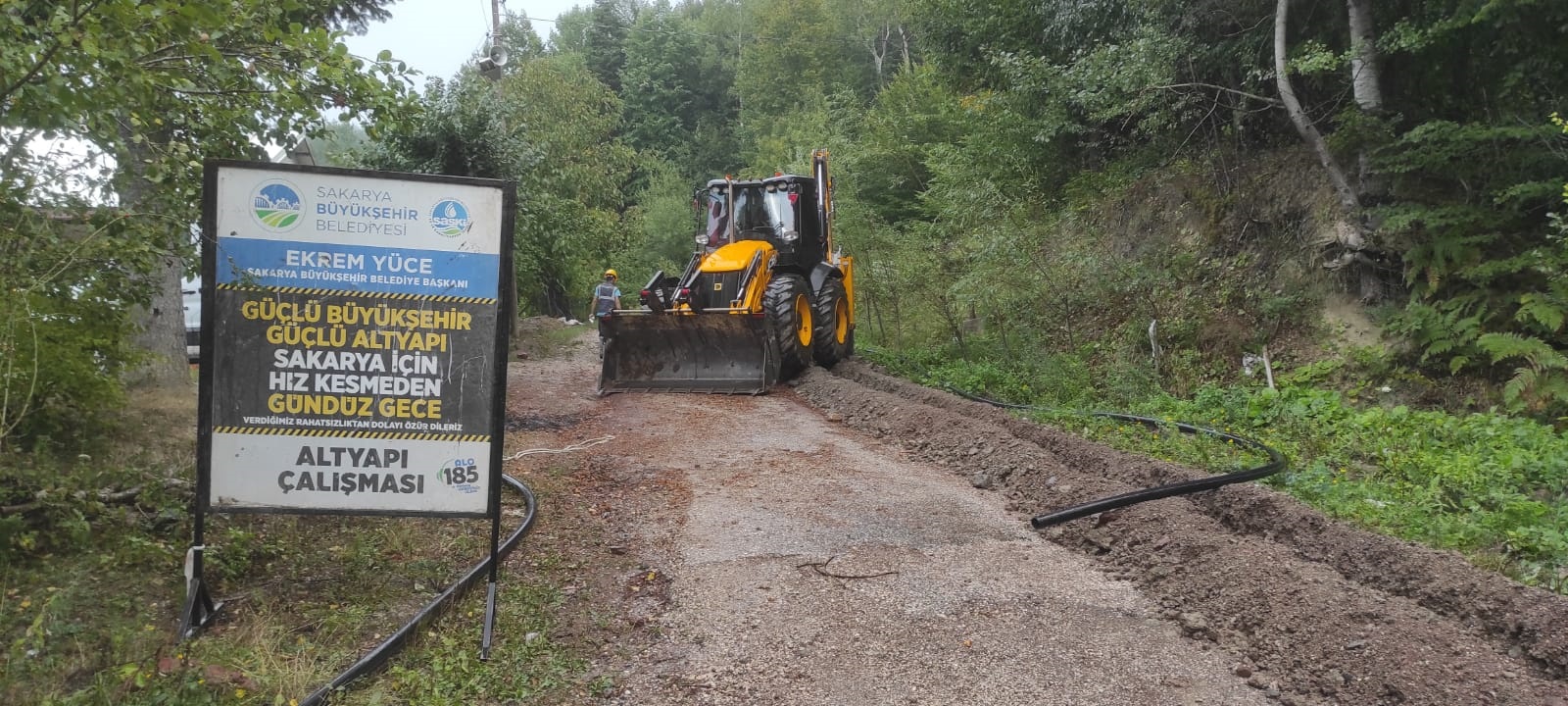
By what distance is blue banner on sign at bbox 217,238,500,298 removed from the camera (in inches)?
153

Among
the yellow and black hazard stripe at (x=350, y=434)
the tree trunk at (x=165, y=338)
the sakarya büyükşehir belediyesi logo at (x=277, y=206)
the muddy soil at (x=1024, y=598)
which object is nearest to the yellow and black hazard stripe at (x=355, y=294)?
the sakarya büyükşehir belediyesi logo at (x=277, y=206)

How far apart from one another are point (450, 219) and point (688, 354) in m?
7.39

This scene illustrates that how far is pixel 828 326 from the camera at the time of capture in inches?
500

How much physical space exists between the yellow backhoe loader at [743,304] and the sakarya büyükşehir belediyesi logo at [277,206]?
276 inches

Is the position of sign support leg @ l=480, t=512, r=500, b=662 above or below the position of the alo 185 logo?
below

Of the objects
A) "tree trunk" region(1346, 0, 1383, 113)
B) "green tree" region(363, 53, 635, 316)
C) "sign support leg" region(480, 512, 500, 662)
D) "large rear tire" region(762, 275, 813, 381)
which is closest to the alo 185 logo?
"sign support leg" region(480, 512, 500, 662)

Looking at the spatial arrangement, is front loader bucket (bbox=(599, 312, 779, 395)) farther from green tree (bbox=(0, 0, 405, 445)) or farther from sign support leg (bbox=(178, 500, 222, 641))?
sign support leg (bbox=(178, 500, 222, 641))

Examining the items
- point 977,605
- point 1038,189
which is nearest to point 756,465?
point 977,605

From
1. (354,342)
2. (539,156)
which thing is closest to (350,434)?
(354,342)

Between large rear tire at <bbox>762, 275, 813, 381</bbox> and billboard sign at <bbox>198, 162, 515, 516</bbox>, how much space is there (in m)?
6.97

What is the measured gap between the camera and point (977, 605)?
427 cm

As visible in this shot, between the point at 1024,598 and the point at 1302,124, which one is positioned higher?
the point at 1302,124

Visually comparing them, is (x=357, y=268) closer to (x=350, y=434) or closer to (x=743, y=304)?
(x=350, y=434)

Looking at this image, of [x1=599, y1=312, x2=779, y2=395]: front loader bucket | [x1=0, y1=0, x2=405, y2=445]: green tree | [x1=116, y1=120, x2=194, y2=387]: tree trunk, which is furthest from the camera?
[x1=599, y1=312, x2=779, y2=395]: front loader bucket
